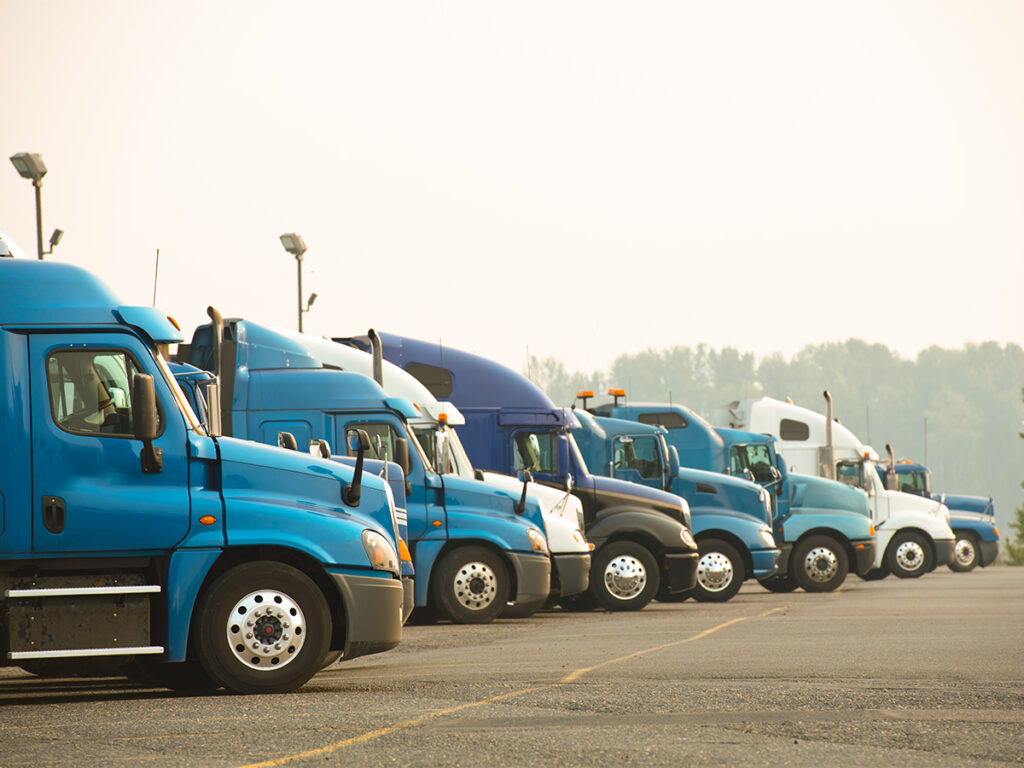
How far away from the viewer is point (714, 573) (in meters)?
23.6

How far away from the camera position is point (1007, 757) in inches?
285

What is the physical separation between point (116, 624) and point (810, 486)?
62.7ft

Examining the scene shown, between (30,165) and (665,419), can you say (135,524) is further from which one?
(665,419)

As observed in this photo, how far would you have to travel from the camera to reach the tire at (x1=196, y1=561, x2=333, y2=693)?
9.94 m

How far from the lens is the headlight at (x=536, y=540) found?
1786 cm

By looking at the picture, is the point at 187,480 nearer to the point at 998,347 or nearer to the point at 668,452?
the point at 668,452

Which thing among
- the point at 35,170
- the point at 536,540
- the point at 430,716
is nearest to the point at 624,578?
the point at 536,540

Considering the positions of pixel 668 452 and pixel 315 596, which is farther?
pixel 668 452

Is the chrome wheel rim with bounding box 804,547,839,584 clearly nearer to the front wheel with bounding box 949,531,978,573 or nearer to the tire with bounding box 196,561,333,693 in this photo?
the front wheel with bounding box 949,531,978,573

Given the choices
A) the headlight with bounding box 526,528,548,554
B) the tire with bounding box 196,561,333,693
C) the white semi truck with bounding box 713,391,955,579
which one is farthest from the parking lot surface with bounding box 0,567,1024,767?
the white semi truck with bounding box 713,391,955,579

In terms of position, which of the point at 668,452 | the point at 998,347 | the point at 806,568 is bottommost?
the point at 806,568

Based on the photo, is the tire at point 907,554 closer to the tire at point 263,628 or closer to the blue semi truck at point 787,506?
the blue semi truck at point 787,506

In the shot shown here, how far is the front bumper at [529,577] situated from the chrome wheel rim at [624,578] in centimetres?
334

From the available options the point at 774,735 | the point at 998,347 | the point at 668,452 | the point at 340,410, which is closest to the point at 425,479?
the point at 340,410
